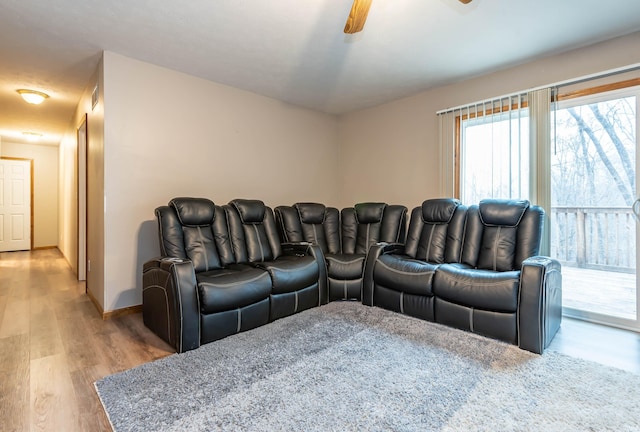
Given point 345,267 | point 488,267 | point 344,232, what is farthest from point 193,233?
point 488,267

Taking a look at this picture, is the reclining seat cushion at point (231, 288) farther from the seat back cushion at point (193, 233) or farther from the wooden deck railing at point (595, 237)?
the wooden deck railing at point (595, 237)

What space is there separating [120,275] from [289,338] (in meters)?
1.88

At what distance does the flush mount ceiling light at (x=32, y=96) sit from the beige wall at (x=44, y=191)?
403 centimetres

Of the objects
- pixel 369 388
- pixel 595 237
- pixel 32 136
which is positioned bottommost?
pixel 369 388

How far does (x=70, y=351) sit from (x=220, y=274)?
46.5 inches

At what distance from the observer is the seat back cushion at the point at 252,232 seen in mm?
3330

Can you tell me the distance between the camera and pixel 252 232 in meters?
Result: 3.46

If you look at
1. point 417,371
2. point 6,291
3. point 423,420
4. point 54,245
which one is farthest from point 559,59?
point 54,245

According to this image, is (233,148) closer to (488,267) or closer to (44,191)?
(488,267)

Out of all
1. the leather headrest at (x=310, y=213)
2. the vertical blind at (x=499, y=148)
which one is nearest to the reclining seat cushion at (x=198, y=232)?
the leather headrest at (x=310, y=213)

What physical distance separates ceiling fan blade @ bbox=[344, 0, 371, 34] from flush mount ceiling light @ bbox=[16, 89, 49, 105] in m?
4.20

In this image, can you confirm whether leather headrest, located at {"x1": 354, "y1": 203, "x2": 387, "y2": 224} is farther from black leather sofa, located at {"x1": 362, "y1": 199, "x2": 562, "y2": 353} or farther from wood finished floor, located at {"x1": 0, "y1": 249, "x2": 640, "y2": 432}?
wood finished floor, located at {"x1": 0, "y1": 249, "x2": 640, "y2": 432}

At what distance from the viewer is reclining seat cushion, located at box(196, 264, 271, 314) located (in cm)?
239

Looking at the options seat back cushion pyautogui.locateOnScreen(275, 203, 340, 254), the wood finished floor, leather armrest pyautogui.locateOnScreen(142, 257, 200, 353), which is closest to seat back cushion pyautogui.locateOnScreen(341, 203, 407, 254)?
seat back cushion pyautogui.locateOnScreen(275, 203, 340, 254)
